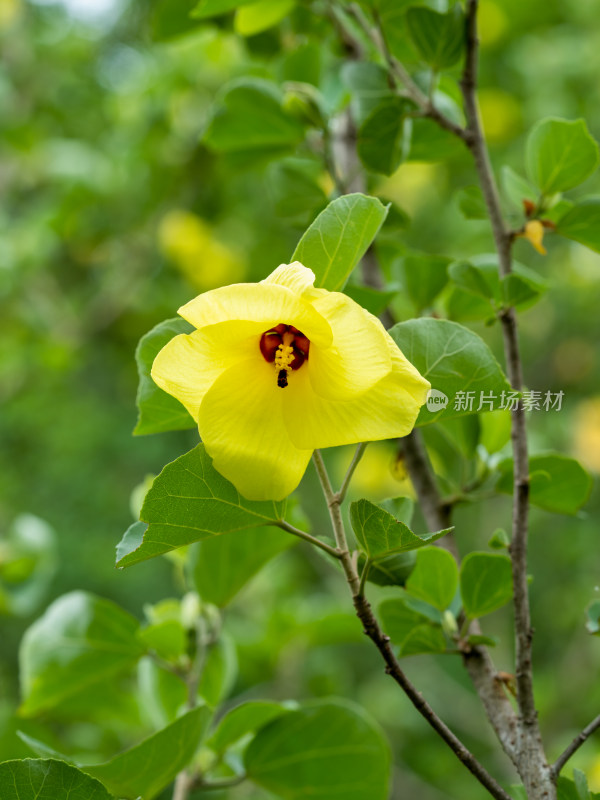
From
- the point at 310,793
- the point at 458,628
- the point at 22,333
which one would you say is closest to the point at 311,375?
the point at 458,628

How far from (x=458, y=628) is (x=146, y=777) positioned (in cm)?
21

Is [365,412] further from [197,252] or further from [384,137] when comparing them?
[197,252]

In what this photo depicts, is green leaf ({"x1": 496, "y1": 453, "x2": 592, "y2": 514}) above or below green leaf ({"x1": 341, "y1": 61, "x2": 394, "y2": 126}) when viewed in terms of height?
below

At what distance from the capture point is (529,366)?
2.28 metres

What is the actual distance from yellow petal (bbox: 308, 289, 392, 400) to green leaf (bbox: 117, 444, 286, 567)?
0.23 ft

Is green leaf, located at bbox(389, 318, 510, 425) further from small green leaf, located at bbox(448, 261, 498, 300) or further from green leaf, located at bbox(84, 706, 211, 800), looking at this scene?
green leaf, located at bbox(84, 706, 211, 800)

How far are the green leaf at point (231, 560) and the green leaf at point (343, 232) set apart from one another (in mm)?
284

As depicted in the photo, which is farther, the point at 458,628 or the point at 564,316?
the point at 564,316

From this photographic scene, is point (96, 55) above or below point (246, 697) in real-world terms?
above

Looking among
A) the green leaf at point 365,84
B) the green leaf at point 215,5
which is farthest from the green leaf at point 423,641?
the green leaf at point 215,5

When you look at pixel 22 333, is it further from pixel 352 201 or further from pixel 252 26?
pixel 352 201

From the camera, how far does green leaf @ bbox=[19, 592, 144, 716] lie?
62 cm

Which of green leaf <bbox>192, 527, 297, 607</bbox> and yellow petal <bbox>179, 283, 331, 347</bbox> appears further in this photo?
green leaf <bbox>192, 527, 297, 607</bbox>

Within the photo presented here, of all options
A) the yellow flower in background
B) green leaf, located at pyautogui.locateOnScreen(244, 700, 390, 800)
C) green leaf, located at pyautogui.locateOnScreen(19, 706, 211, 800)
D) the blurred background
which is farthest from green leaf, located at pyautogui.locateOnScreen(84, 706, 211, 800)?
the yellow flower in background
